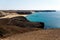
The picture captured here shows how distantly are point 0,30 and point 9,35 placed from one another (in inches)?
49.9

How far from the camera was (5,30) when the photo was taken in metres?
19.0

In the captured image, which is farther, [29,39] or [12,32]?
[12,32]

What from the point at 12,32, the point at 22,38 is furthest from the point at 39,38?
the point at 12,32

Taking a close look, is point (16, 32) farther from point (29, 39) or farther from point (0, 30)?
point (29, 39)

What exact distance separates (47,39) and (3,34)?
544 cm

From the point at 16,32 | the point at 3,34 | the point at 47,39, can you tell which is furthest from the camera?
the point at 16,32

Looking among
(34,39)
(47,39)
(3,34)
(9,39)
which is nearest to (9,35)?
(3,34)

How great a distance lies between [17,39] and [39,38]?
2.33 m

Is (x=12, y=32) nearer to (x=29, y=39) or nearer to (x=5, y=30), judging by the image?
(x=5, y=30)

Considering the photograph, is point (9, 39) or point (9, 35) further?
point (9, 35)

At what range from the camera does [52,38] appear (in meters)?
Result: 16.5

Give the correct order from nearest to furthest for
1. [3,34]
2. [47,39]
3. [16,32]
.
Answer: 1. [47,39]
2. [3,34]
3. [16,32]

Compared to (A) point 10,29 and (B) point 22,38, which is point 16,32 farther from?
(B) point 22,38

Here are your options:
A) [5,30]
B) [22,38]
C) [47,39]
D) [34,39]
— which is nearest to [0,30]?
[5,30]
